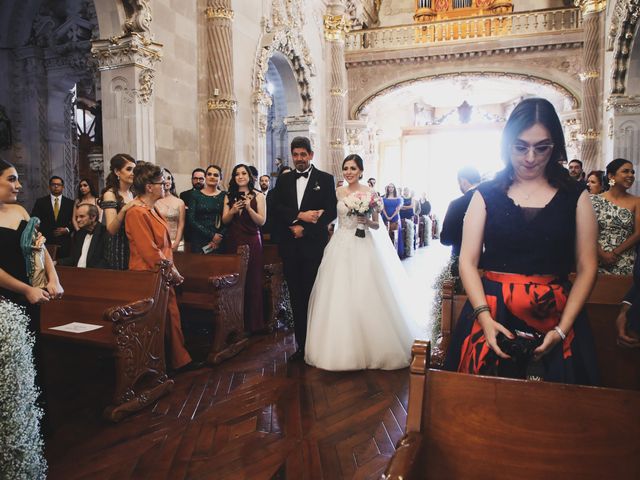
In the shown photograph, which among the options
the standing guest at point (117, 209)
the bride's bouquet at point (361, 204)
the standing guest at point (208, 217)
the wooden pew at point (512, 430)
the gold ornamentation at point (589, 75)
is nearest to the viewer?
the wooden pew at point (512, 430)

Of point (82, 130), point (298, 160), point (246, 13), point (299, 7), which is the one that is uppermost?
point (299, 7)

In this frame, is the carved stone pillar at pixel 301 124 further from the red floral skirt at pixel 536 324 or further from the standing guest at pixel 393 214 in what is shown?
the red floral skirt at pixel 536 324

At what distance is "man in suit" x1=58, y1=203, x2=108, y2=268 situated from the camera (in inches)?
152

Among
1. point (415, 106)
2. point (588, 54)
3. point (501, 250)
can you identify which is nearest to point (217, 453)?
point (501, 250)

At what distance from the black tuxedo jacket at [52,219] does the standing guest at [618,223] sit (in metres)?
5.69

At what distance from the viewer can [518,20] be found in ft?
43.7

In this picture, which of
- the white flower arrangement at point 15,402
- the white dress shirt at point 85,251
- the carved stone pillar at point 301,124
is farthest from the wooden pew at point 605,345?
the carved stone pillar at point 301,124

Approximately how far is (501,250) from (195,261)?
11.9 feet

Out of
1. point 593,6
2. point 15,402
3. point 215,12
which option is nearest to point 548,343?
point 15,402

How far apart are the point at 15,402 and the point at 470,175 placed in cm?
340

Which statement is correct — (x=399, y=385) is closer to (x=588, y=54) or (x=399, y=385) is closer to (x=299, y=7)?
(x=299, y=7)

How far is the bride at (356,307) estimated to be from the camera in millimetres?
3924

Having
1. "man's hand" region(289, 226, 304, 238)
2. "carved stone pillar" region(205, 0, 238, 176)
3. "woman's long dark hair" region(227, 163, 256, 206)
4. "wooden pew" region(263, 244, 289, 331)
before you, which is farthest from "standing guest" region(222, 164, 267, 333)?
"carved stone pillar" region(205, 0, 238, 176)

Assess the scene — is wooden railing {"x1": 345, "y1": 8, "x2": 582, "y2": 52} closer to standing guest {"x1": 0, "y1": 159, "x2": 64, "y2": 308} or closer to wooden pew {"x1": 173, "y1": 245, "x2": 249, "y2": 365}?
wooden pew {"x1": 173, "y1": 245, "x2": 249, "y2": 365}
